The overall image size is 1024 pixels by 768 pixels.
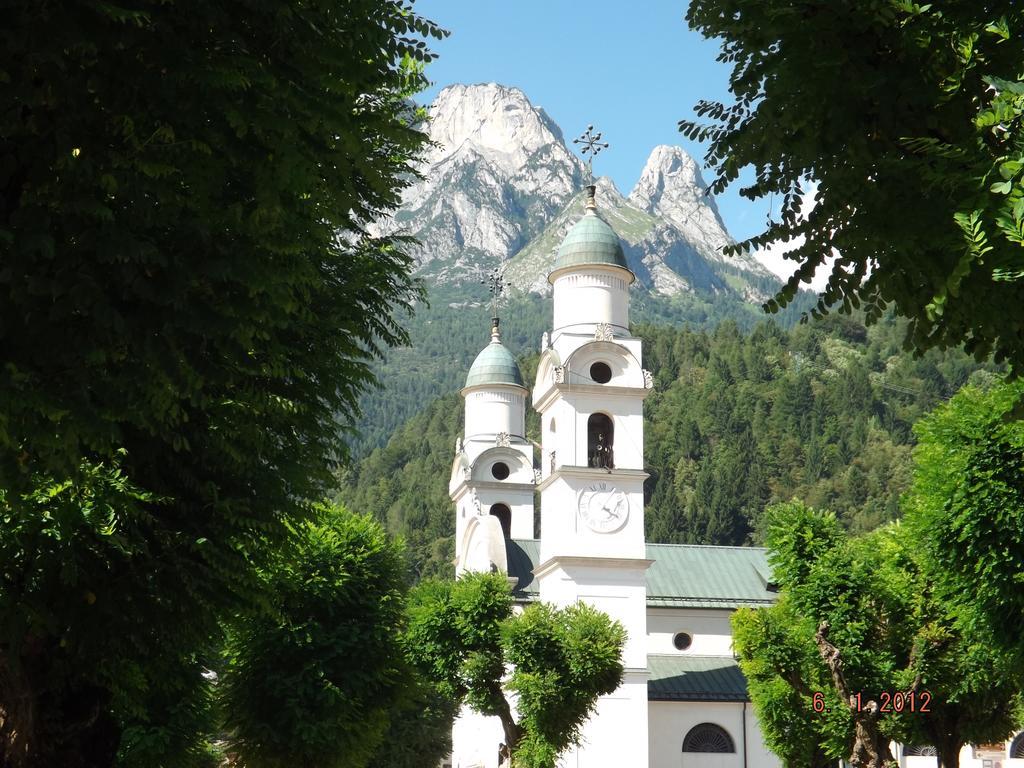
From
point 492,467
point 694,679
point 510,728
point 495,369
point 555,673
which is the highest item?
point 495,369

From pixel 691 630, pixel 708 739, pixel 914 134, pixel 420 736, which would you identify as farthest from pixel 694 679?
pixel 914 134

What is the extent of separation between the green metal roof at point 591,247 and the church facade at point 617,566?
0.05m

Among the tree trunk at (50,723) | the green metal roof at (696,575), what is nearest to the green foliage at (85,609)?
the tree trunk at (50,723)

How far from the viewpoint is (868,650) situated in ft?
98.7

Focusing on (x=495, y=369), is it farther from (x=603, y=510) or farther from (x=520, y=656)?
(x=520, y=656)

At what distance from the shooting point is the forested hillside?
11806 centimetres

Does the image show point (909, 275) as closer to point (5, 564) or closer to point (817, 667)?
point (5, 564)

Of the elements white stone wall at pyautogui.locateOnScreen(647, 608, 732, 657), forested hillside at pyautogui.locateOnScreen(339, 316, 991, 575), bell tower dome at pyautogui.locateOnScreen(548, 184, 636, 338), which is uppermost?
forested hillside at pyautogui.locateOnScreen(339, 316, 991, 575)

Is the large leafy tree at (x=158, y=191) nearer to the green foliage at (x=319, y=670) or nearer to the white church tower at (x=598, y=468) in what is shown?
the green foliage at (x=319, y=670)

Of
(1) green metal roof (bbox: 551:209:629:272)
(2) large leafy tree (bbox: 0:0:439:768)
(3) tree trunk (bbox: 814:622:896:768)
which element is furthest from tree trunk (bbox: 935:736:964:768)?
(2) large leafy tree (bbox: 0:0:439:768)

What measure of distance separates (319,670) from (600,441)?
68.7ft

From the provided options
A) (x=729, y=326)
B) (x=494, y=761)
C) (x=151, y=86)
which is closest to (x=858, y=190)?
(x=151, y=86)

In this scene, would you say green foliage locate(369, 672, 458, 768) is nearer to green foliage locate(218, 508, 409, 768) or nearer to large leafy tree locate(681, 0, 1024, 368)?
green foliage locate(218, 508, 409, 768)

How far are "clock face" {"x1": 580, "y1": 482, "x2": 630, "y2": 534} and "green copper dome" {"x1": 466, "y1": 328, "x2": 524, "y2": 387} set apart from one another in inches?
742
